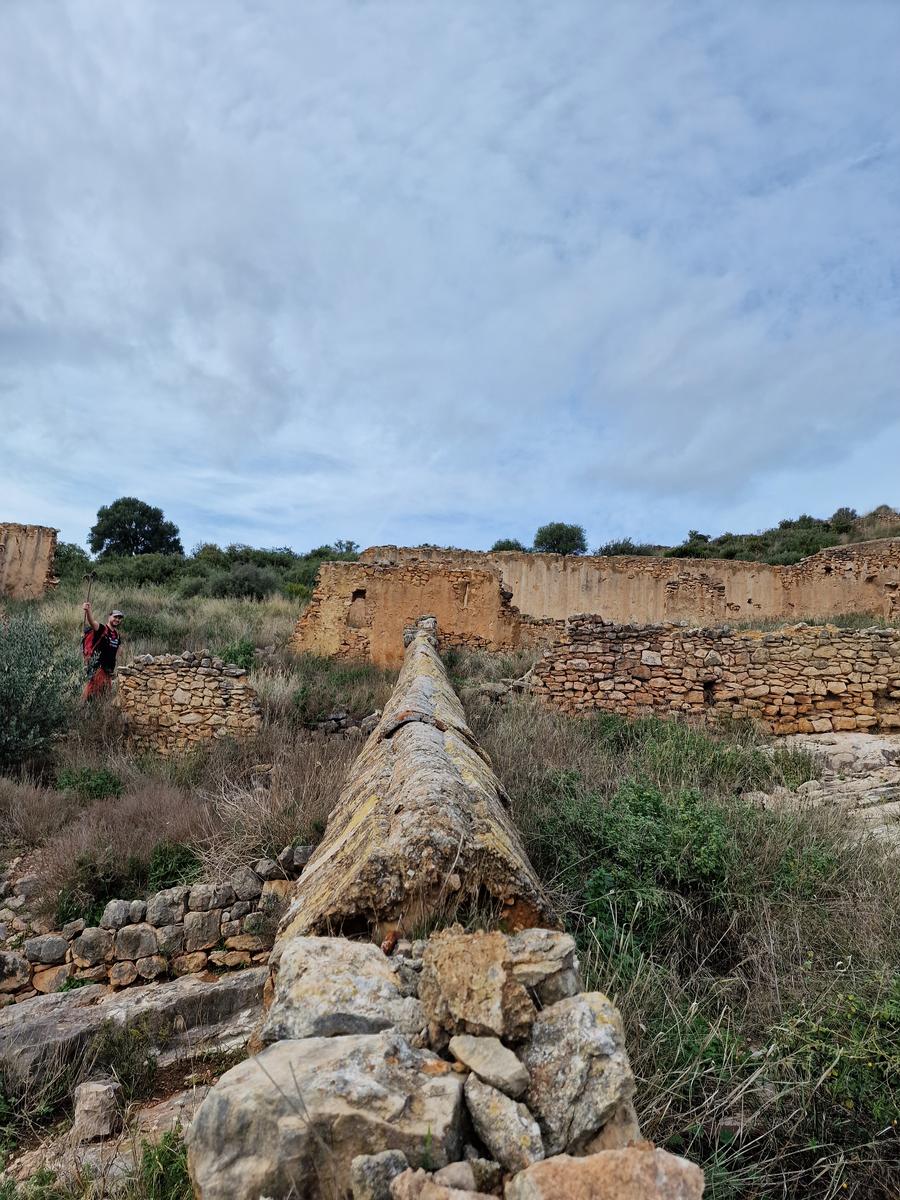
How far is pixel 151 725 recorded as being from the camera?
866 centimetres

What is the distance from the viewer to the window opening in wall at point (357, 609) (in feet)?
44.2

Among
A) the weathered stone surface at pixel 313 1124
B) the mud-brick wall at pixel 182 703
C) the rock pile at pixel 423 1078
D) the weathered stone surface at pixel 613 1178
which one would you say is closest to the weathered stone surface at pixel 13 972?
the rock pile at pixel 423 1078

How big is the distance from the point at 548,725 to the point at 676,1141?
5.79m

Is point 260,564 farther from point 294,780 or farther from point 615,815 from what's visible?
point 615,815

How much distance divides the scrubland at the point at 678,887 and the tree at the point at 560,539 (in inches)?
1218

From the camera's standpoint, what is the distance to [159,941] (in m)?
3.90

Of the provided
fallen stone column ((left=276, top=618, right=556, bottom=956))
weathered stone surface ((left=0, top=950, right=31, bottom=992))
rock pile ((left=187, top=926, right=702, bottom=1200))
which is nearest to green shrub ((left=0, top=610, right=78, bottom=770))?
weathered stone surface ((left=0, top=950, right=31, bottom=992))

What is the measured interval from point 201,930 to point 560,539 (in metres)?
36.0

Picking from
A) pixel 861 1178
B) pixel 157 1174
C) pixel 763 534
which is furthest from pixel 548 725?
pixel 763 534

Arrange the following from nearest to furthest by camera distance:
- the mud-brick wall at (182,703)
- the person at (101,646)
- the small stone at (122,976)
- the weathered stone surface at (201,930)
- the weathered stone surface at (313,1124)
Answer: the weathered stone surface at (313,1124) → the small stone at (122,976) → the weathered stone surface at (201,930) → the mud-brick wall at (182,703) → the person at (101,646)

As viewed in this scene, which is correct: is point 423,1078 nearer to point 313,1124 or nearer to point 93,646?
point 313,1124

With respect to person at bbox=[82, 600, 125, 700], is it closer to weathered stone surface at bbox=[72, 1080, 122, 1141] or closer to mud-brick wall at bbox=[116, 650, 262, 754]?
mud-brick wall at bbox=[116, 650, 262, 754]

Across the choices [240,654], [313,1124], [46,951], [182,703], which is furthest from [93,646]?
[313,1124]

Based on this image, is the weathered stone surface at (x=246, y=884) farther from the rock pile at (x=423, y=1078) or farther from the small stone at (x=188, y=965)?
the rock pile at (x=423, y=1078)
